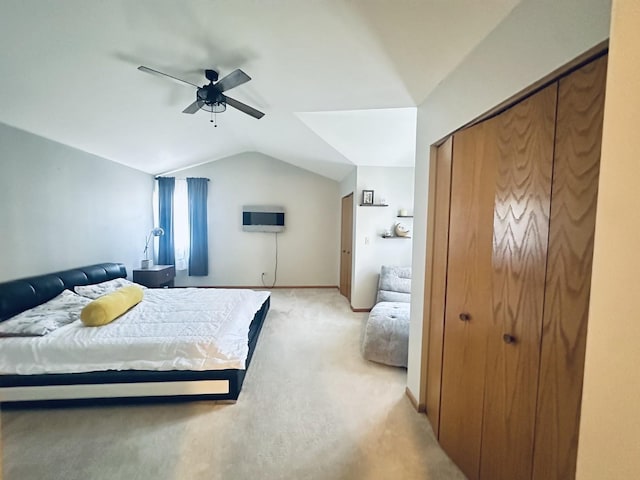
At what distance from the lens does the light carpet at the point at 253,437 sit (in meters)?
1.56

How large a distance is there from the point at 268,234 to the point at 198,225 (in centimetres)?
137

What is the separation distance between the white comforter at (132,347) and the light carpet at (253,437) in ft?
1.02

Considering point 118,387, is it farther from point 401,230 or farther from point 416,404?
point 401,230

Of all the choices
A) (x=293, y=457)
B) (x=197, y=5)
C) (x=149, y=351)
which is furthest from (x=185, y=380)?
(x=197, y=5)

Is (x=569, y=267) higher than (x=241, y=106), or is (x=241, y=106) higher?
(x=241, y=106)

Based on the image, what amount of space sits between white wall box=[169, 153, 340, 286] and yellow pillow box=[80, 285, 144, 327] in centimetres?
307

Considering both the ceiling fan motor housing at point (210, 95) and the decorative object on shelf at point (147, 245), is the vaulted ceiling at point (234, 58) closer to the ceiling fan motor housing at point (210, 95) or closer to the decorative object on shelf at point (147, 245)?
the ceiling fan motor housing at point (210, 95)

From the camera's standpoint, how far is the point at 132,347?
2.07m

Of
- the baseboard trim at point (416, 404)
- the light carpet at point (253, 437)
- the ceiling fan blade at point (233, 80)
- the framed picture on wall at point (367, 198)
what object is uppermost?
the ceiling fan blade at point (233, 80)

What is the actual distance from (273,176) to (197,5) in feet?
14.2

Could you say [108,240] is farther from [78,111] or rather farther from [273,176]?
[273,176]

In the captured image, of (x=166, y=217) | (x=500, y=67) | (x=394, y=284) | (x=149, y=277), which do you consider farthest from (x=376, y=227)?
(x=166, y=217)

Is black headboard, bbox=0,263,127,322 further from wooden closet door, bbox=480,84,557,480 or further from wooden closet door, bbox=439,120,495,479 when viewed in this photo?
wooden closet door, bbox=480,84,557,480

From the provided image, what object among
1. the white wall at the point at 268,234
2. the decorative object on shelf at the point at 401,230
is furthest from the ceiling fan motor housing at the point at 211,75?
the white wall at the point at 268,234
